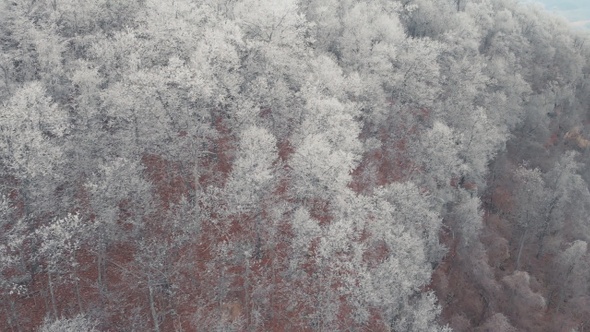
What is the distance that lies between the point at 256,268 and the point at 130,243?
11339 millimetres

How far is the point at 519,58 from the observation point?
89.6 metres

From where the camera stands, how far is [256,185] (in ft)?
123

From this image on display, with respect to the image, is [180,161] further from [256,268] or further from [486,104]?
[486,104]

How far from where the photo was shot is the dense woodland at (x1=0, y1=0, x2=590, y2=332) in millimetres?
35375

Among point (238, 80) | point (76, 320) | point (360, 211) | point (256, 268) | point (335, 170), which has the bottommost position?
point (256, 268)

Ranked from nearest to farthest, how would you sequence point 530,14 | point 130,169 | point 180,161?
point 130,169 → point 180,161 → point 530,14

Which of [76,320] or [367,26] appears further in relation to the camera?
[367,26]

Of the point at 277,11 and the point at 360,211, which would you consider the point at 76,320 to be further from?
the point at 277,11

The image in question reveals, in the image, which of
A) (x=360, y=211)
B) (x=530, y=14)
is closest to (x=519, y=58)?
(x=530, y=14)

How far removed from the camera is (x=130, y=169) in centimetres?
3528

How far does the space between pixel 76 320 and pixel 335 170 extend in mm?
23101

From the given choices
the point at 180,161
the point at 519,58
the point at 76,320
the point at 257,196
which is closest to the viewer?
the point at 76,320

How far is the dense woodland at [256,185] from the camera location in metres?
35.4

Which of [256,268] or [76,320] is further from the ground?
[76,320]
